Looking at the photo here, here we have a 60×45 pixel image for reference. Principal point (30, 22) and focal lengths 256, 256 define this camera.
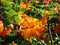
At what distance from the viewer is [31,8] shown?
112 inches

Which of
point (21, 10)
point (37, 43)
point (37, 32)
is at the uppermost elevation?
point (21, 10)

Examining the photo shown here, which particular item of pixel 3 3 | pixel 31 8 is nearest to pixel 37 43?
pixel 31 8

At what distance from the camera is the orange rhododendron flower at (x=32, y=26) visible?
2502mm

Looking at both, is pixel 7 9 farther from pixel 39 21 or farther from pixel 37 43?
pixel 37 43

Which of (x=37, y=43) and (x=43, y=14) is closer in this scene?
(x=43, y=14)

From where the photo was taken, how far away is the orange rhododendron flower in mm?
2502

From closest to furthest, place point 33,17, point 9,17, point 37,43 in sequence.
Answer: point 9,17
point 33,17
point 37,43

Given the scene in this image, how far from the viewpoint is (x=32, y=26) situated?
2559 mm

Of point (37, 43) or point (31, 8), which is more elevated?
point (31, 8)

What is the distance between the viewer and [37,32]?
2.54 metres

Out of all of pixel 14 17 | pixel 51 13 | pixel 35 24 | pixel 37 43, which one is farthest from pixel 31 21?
pixel 37 43

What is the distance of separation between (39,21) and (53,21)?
20 cm

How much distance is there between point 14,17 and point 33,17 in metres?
0.55

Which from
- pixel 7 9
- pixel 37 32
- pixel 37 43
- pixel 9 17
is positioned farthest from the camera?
pixel 37 43
